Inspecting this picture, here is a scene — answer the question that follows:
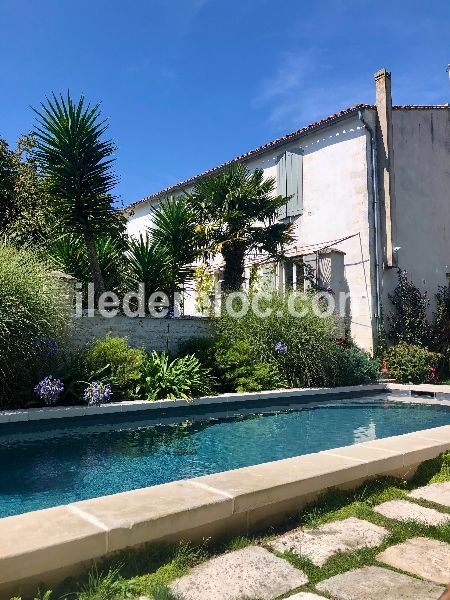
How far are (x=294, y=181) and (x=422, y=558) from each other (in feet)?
52.3

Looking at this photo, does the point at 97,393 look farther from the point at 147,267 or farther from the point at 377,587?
the point at 377,587

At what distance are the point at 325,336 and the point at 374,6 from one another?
7.20 meters

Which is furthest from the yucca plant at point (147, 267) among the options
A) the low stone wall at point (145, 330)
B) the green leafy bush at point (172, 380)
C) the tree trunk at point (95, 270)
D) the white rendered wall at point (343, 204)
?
the white rendered wall at point (343, 204)

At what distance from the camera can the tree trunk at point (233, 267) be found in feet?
45.9

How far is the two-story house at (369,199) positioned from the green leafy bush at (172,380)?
6057 millimetres

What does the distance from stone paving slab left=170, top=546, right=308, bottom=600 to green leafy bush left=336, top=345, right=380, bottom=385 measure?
393 inches

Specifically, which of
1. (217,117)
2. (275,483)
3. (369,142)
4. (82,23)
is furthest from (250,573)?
(369,142)

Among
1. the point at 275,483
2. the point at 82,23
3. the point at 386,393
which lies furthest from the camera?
the point at 386,393

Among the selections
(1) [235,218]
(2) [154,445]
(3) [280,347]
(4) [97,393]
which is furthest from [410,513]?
(1) [235,218]

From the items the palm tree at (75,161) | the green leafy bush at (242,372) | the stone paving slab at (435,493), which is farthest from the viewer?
the palm tree at (75,161)

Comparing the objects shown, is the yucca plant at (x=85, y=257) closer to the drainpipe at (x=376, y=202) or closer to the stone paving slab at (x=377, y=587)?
the drainpipe at (x=376, y=202)

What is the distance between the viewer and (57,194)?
11.3 meters

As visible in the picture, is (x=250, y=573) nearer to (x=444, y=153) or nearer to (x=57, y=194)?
(x=57, y=194)

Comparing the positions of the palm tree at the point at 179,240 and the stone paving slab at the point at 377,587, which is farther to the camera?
the palm tree at the point at 179,240
